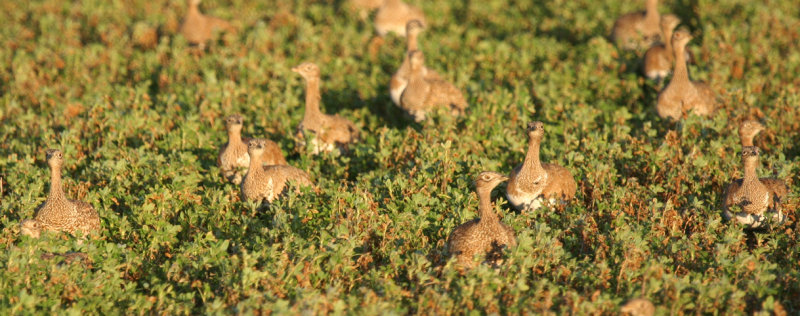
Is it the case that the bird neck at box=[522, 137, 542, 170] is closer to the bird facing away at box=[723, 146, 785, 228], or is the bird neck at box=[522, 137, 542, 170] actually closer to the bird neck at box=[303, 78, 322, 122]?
the bird facing away at box=[723, 146, 785, 228]

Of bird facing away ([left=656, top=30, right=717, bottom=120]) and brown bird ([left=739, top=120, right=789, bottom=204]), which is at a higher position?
bird facing away ([left=656, top=30, right=717, bottom=120])

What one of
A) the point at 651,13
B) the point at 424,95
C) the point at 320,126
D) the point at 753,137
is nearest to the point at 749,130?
the point at 753,137

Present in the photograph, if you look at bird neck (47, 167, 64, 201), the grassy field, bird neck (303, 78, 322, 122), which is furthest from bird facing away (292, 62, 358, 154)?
bird neck (47, 167, 64, 201)

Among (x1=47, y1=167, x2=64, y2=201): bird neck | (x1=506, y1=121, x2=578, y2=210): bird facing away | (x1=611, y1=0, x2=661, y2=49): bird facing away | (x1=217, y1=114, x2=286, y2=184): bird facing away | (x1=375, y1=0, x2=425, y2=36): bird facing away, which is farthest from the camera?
(x1=375, y1=0, x2=425, y2=36): bird facing away

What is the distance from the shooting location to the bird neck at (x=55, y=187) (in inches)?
360

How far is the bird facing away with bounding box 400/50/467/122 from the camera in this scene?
12305mm

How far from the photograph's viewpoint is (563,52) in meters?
14.8

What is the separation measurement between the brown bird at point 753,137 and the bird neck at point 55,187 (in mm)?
7497

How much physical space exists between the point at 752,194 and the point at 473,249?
3.13m

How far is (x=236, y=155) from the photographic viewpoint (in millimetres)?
10664

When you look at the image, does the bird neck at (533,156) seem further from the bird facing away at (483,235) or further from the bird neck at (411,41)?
the bird neck at (411,41)

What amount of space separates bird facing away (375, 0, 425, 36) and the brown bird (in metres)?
6.59

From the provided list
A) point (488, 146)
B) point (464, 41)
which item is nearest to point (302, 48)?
point (464, 41)

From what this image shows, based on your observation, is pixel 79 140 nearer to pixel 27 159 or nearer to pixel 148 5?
pixel 27 159
